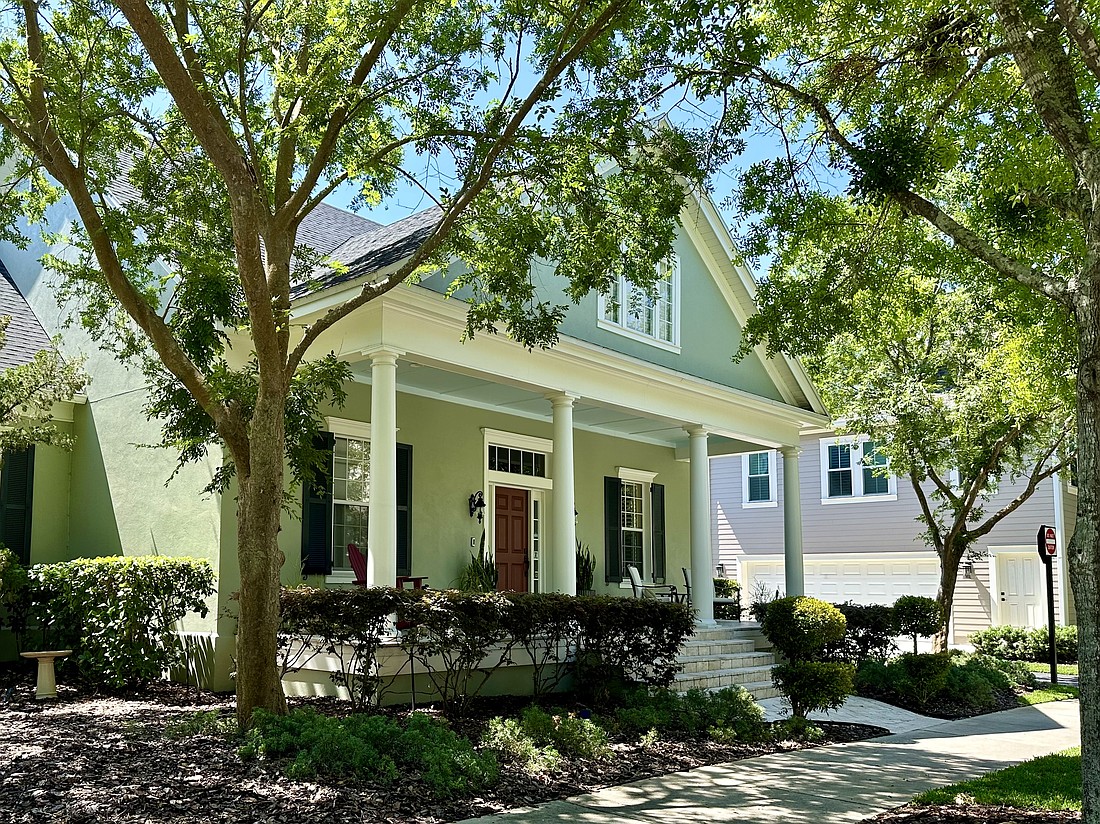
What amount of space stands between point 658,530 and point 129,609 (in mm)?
9873

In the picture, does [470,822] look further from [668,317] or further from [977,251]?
[668,317]

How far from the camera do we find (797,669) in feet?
34.6

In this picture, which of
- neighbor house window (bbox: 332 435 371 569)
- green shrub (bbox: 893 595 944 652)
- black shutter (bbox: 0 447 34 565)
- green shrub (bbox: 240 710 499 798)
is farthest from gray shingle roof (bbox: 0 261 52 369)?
green shrub (bbox: 893 595 944 652)

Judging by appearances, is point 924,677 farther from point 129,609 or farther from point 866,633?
point 129,609

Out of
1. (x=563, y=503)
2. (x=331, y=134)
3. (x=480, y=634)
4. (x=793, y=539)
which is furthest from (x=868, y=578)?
(x=331, y=134)

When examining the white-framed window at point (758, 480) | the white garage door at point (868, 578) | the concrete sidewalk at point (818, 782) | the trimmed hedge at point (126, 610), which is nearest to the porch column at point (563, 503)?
the concrete sidewalk at point (818, 782)

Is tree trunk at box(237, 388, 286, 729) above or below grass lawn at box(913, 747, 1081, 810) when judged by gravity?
above

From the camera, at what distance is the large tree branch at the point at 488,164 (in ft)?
25.0

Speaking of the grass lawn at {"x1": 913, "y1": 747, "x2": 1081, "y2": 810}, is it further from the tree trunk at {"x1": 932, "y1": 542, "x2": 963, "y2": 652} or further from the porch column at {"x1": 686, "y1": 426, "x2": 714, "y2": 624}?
the tree trunk at {"x1": 932, "y1": 542, "x2": 963, "y2": 652}

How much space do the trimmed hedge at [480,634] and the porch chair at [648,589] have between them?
396 cm

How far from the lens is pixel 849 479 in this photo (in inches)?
968

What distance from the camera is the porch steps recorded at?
12.5 meters

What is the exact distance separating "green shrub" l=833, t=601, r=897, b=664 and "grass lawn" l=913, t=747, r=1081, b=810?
6080 mm

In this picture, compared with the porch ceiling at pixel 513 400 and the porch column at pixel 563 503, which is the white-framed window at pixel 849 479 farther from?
the porch column at pixel 563 503
